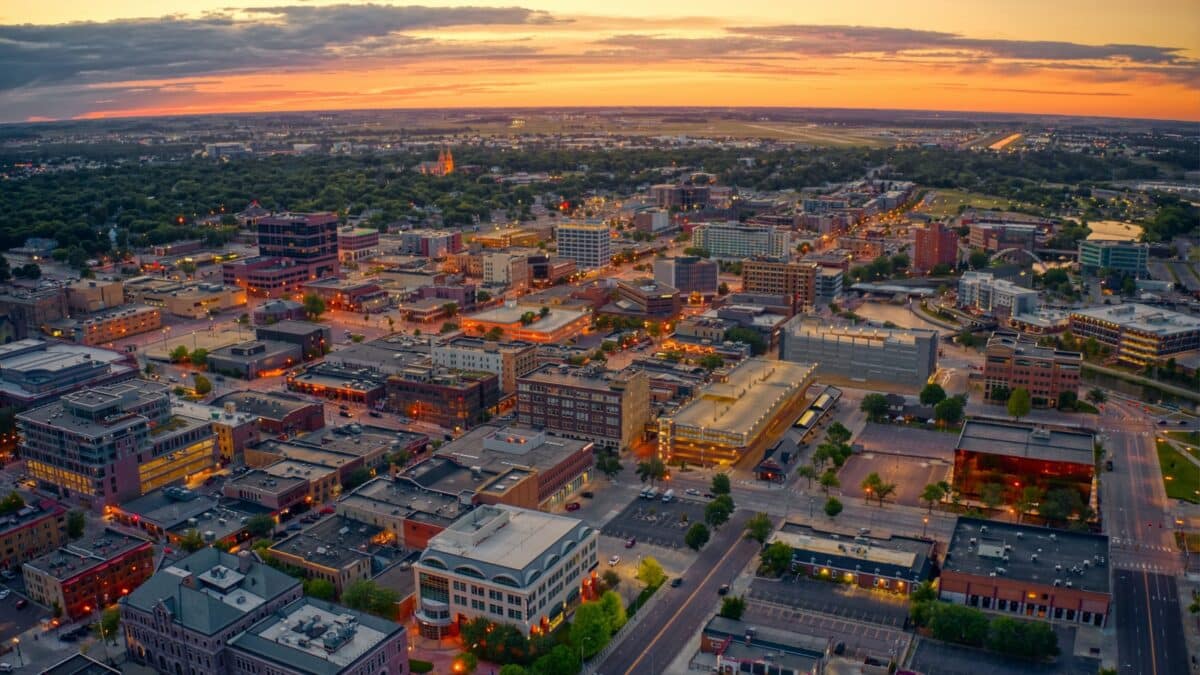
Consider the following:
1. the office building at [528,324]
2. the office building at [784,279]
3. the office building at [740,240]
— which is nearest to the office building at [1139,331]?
the office building at [784,279]

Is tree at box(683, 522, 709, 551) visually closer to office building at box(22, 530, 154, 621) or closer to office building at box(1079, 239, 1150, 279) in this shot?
office building at box(22, 530, 154, 621)

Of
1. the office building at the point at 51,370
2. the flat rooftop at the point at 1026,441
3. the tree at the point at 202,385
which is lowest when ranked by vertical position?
the tree at the point at 202,385

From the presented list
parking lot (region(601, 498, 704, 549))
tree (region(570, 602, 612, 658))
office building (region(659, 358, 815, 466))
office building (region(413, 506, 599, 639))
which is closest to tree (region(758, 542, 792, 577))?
parking lot (region(601, 498, 704, 549))

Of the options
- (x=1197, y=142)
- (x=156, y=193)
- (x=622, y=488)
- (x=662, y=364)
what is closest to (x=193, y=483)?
(x=622, y=488)

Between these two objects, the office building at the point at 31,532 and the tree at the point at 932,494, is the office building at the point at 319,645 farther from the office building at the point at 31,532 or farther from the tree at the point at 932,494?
the tree at the point at 932,494

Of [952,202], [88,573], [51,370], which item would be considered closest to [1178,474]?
[88,573]
